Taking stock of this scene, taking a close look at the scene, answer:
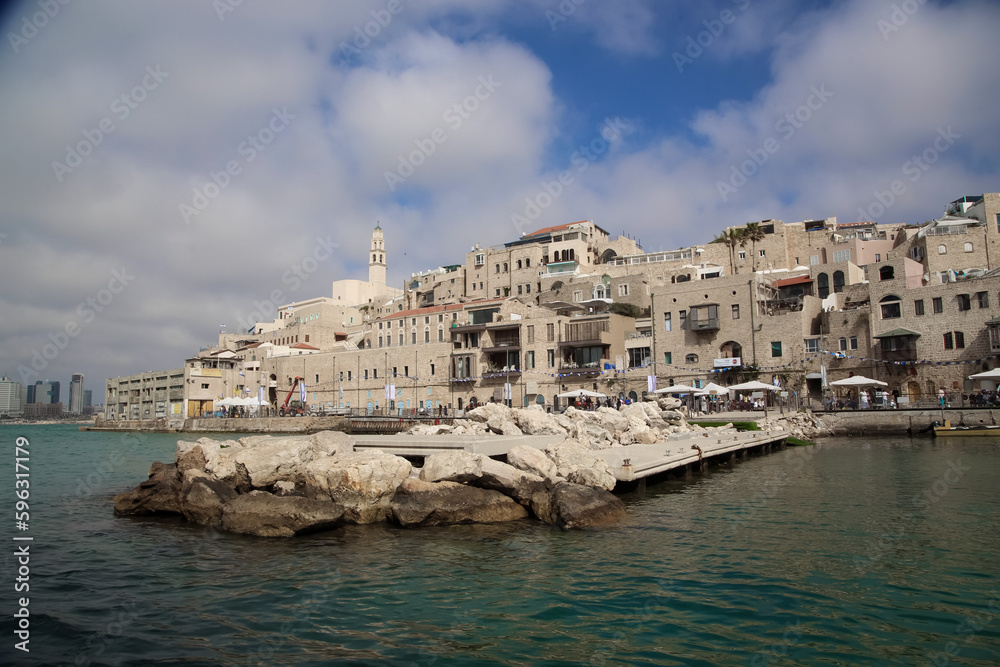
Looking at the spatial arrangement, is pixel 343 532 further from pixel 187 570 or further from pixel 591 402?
pixel 591 402

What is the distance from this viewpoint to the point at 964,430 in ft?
105

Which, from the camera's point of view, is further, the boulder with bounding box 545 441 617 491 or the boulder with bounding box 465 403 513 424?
the boulder with bounding box 465 403 513 424

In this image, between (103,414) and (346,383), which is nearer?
(346,383)

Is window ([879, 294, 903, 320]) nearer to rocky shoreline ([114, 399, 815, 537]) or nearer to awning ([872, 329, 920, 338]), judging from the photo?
awning ([872, 329, 920, 338])

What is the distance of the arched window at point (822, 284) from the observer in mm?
52500

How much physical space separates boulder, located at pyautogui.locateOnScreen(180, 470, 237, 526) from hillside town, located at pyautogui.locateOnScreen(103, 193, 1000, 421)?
104 ft

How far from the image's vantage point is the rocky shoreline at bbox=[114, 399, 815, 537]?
12711mm

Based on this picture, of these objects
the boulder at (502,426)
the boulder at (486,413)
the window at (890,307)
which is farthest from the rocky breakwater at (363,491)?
the window at (890,307)

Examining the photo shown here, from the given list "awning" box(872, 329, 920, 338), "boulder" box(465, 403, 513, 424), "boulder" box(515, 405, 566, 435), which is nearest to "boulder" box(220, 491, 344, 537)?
"boulder" box(515, 405, 566, 435)

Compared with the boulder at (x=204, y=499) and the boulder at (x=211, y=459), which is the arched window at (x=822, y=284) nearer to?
the boulder at (x=211, y=459)

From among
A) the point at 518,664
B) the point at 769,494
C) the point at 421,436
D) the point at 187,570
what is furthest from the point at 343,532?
the point at 769,494

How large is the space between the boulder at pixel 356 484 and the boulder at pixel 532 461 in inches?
109

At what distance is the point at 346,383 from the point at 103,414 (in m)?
41.5

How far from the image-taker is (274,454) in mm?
15234
